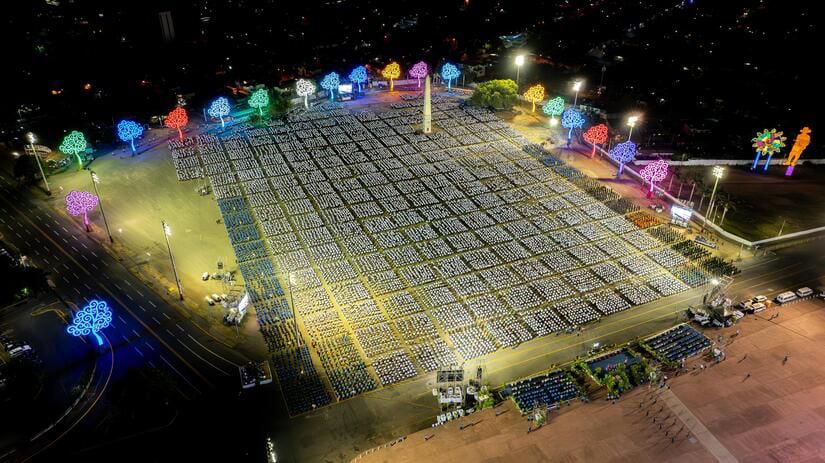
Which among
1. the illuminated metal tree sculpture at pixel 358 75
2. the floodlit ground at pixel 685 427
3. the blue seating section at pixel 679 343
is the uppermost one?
the illuminated metal tree sculpture at pixel 358 75

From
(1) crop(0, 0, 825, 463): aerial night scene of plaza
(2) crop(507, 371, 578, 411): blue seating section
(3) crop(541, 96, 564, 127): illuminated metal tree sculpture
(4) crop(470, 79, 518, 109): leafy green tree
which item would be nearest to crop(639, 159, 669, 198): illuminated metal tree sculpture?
(1) crop(0, 0, 825, 463): aerial night scene of plaza

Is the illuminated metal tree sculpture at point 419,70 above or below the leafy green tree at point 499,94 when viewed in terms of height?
above

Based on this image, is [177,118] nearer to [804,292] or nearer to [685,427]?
[685,427]

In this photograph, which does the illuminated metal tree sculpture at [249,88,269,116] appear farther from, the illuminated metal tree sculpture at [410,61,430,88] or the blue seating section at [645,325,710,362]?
the blue seating section at [645,325,710,362]

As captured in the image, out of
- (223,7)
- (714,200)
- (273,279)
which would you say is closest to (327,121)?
(273,279)

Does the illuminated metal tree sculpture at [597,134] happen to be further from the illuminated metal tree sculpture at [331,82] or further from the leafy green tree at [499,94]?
the illuminated metal tree sculpture at [331,82]

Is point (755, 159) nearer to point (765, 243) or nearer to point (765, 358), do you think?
point (765, 243)

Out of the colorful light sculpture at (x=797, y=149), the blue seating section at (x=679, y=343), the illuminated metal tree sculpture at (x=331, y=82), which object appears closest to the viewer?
the blue seating section at (x=679, y=343)

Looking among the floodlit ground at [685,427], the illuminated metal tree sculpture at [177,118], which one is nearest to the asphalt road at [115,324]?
the floodlit ground at [685,427]
